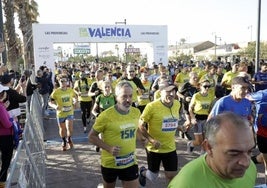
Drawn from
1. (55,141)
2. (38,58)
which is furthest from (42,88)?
(38,58)

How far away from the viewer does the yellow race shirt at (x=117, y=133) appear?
4152mm

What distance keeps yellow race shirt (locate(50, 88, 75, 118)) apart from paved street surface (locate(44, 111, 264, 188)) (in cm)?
92

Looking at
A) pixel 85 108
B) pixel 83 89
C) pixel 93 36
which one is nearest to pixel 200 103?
pixel 85 108

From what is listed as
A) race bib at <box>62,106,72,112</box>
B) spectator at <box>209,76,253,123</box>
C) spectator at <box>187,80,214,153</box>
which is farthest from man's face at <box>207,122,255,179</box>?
race bib at <box>62,106,72,112</box>

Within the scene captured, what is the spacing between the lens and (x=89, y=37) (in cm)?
1955

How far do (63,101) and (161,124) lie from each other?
4.03 m

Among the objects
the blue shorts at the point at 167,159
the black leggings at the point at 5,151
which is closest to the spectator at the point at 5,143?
the black leggings at the point at 5,151

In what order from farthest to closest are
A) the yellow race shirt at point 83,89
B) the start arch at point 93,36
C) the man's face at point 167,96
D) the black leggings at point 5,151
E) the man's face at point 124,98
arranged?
the start arch at point 93,36, the yellow race shirt at point 83,89, the black leggings at point 5,151, the man's face at point 167,96, the man's face at point 124,98

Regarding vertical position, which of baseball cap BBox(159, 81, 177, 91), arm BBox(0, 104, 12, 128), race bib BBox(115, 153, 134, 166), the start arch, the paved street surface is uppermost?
the start arch

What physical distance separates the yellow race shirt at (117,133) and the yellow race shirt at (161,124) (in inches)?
23.3

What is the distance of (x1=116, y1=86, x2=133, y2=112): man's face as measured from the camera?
4.14 m

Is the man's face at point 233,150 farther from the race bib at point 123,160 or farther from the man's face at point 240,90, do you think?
the man's face at point 240,90

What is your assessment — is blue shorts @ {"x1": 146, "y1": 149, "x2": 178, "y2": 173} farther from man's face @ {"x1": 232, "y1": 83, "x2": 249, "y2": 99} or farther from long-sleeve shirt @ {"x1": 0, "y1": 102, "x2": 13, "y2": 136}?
long-sleeve shirt @ {"x1": 0, "y1": 102, "x2": 13, "y2": 136}

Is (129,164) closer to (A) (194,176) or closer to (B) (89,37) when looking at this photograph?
(A) (194,176)
